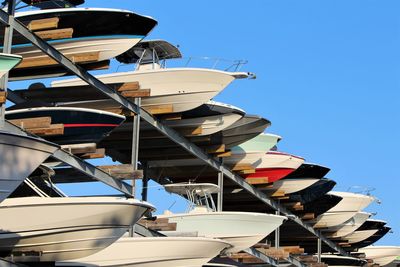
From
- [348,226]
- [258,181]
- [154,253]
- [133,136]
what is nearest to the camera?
[154,253]

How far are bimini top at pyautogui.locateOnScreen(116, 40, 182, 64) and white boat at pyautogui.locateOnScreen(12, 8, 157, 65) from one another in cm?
257

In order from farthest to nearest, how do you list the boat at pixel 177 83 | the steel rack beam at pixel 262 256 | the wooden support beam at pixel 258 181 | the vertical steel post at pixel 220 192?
the wooden support beam at pixel 258 181
the steel rack beam at pixel 262 256
the vertical steel post at pixel 220 192
the boat at pixel 177 83

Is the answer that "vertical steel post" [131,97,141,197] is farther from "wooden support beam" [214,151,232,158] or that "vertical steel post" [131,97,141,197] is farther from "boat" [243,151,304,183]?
"boat" [243,151,304,183]

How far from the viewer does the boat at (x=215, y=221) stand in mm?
26330

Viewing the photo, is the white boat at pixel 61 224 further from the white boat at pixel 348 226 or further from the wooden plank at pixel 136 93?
the white boat at pixel 348 226

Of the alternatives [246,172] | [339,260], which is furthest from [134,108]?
[339,260]

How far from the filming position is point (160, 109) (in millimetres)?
24250

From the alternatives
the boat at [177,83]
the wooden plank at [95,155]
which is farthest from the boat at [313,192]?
the wooden plank at [95,155]

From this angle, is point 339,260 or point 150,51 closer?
point 150,51

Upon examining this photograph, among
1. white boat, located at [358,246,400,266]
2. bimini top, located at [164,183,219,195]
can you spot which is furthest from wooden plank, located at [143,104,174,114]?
white boat, located at [358,246,400,266]

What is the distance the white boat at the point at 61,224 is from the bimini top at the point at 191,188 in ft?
23.3

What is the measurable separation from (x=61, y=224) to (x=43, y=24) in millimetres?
4587

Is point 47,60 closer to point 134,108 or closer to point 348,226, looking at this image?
point 134,108

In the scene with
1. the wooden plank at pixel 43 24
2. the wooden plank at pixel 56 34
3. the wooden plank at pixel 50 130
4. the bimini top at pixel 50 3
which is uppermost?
the bimini top at pixel 50 3
